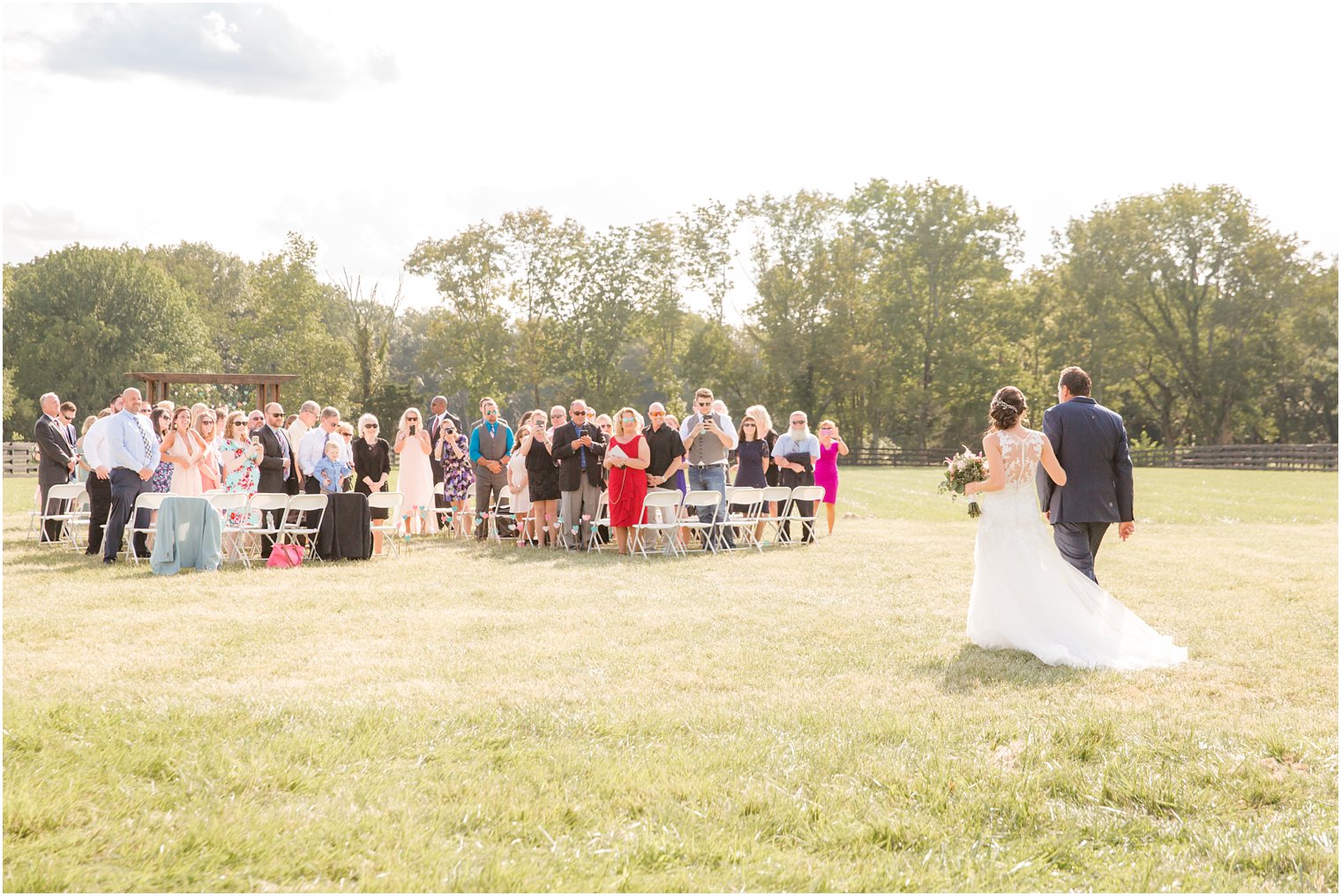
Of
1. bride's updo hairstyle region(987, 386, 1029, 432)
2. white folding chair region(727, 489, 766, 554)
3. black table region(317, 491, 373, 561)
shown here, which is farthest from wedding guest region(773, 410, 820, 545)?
bride's updo hairstyle region(987, 386, 1029, 432)

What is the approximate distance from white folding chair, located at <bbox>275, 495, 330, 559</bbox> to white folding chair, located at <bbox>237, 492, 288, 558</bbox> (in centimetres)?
8

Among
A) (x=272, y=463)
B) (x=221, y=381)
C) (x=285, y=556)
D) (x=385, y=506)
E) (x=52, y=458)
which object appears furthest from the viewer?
(x=221, y=381)

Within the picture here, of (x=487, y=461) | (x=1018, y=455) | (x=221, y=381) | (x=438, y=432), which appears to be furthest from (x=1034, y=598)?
(x=221, y=381)

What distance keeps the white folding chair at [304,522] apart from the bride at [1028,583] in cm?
778

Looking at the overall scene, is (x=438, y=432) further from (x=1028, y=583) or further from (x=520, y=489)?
(x=1028, y=583)

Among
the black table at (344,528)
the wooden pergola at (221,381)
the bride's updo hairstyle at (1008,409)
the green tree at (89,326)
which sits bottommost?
the black table at (344,528)

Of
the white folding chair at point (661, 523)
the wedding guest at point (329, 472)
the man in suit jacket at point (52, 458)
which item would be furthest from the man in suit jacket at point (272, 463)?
the white folding chair at point (661, 523)

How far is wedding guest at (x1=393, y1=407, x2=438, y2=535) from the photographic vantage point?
616 inches

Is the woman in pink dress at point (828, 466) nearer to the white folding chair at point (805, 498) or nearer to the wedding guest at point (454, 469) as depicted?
the white folding chair at point (805, 498)

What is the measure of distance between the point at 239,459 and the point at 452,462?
340 centimetres

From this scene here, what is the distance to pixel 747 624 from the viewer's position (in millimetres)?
8906

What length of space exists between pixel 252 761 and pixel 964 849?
10.1 ft

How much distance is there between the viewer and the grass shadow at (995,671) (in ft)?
22.2

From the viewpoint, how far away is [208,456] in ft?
46.6
